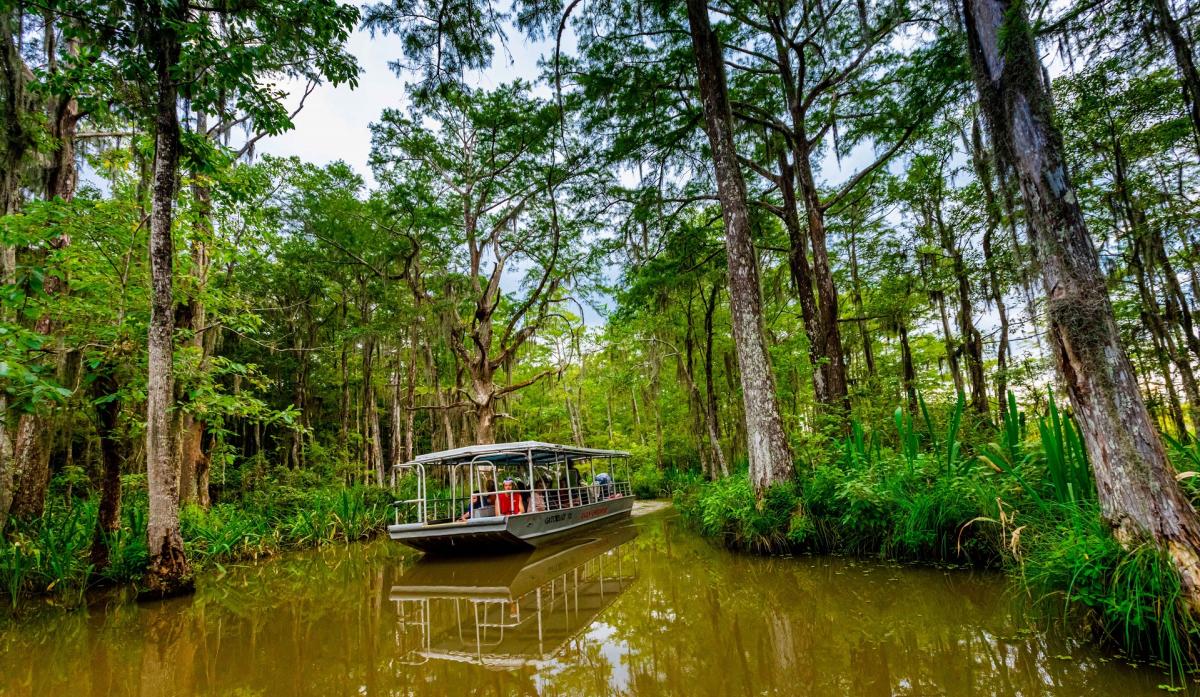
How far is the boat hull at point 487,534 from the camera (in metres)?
8.61

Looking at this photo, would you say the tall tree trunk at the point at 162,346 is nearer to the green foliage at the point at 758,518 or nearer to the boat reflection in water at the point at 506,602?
the boat reflection in water at the point at 506,602

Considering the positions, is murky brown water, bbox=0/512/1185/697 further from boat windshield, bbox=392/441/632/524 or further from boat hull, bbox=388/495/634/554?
boat windshield, bbox=392/441/632/524

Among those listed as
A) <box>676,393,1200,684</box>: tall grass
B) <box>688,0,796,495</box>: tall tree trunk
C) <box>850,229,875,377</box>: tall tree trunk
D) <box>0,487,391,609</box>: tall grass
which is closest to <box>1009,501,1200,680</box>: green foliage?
<box>676,393,1200,684</box>: tall grass

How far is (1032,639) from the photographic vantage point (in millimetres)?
3225

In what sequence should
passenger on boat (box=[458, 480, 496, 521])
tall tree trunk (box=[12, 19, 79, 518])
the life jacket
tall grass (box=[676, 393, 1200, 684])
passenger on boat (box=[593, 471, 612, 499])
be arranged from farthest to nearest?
passenger on boat (box=[593, 471, 612, 499]), the life jacket, passenger on boat (box=[458, 480, 496, 521]), tall tree trunk (box=[12, 19, 79, 518]), tall grass (box=[676, 393, 1200, 684])

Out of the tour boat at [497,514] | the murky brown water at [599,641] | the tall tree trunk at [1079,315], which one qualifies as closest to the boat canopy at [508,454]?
the tour boat at [497,514]

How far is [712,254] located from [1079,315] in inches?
333

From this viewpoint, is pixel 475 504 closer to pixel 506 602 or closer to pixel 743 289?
pixel 506 602

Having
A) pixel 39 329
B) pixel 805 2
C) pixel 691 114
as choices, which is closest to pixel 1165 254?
pixel 805 2

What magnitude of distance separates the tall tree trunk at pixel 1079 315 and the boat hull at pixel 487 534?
756cm

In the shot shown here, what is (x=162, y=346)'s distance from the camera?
6.64m

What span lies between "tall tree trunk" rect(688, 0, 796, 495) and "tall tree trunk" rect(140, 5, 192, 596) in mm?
7188

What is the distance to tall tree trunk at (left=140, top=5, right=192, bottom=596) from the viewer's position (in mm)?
6410

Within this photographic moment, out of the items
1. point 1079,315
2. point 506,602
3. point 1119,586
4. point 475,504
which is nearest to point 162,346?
point 506,602
